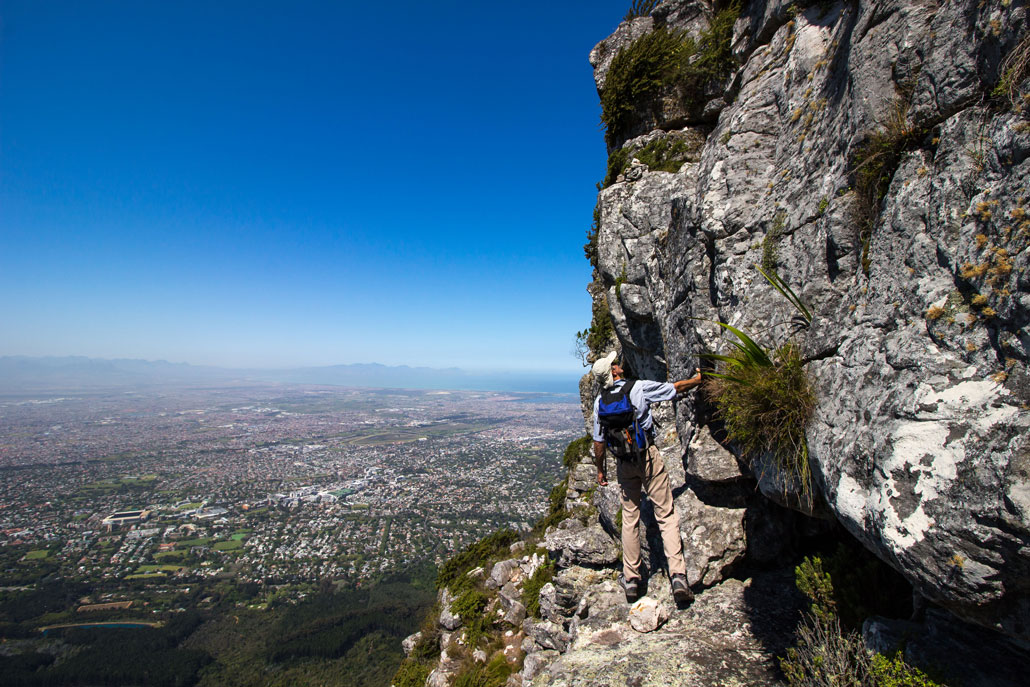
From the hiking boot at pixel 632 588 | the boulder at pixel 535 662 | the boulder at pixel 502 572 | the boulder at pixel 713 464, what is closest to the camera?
the boulder at pixel 713 464

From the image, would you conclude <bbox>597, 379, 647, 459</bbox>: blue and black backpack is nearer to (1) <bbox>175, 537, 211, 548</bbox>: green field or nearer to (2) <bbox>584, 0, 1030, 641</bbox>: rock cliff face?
(2) <bbox>584, 0, 1030, 641</bbox>: rock cliff face

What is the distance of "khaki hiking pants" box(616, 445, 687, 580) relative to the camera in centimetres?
561

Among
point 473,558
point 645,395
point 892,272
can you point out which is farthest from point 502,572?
point 892,272

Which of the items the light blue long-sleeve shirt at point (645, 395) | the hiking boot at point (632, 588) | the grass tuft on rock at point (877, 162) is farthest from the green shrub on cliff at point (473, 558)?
the grass tuft on rock at point (877, 162)

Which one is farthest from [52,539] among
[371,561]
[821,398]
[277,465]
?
[821,398]

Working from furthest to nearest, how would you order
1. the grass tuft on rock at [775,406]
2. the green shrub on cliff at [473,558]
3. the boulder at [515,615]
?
the green shrub on cliff at [473,558] → the boulder at [515,615] → the grass tuft on rock at [775,406]

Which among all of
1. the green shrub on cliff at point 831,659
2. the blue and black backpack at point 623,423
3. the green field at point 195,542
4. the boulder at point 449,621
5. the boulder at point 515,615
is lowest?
the green field at point 195,542

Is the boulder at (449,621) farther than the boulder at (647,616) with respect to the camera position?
Yes

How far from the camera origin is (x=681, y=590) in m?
5.30

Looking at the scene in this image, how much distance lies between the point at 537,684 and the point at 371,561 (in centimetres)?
4693

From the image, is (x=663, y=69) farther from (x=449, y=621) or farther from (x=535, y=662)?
(x=449, y=621)

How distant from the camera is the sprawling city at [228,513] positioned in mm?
38750

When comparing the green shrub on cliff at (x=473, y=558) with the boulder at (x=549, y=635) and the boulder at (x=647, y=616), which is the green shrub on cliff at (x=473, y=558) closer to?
the boulder at (x=549, y=635)

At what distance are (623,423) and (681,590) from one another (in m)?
2.20
